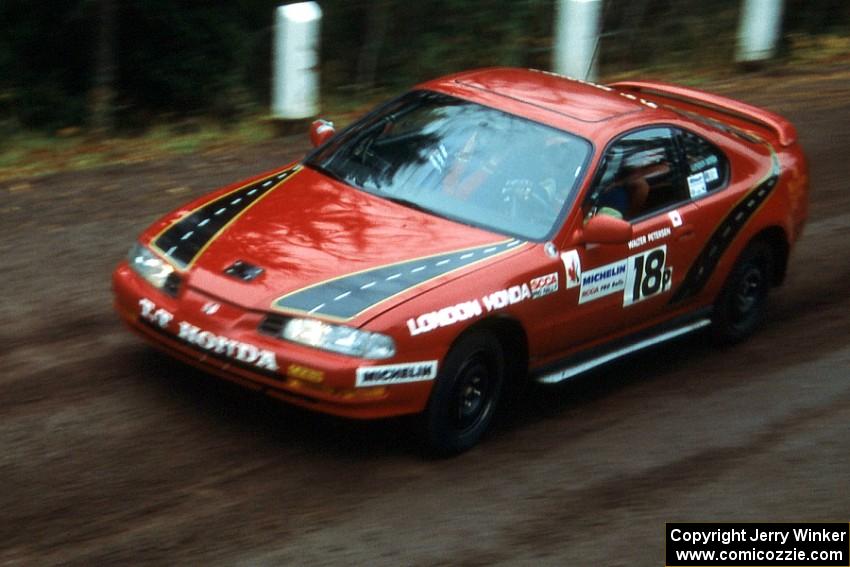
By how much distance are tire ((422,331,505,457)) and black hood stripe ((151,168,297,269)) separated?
1398 millimetres

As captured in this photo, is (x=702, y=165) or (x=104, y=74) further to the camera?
(x=104, y=74)

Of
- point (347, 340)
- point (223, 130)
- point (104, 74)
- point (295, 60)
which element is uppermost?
point (347, 340)

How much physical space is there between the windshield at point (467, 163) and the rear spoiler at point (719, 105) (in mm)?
1892

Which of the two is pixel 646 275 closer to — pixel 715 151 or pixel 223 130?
pixel 715 151

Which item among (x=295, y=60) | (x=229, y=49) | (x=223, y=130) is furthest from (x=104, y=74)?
(x=295, y=60)

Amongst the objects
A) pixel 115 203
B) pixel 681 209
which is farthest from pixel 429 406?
pixel 115 203

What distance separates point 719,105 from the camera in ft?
30.1

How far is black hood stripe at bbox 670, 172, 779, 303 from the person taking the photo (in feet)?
25.7

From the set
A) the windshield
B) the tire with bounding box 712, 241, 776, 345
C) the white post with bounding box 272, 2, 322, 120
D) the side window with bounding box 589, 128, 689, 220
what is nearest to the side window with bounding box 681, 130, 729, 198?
the side window with bounding box 589, 128, 689, 220

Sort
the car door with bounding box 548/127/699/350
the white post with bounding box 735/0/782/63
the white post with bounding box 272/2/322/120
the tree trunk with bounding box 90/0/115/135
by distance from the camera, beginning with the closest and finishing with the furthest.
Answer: the car door with bounding box 548/127/699/350 < the white post with bounding box 272/2/322/120 < the tree trunk with bounding box 90/0/115/135 < the white post with bounding box 735/0/782/63

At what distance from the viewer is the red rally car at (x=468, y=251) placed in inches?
244

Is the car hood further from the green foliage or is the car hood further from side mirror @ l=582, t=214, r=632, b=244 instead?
the green foliage

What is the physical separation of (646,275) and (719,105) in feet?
7.31

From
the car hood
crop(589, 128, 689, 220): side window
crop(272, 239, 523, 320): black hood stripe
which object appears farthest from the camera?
crop(589, 128, 689, 220): side window
